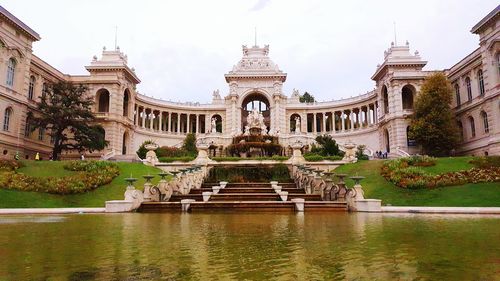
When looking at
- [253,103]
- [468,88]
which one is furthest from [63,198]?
[253,103]

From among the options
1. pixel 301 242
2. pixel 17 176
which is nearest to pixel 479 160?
pixel 301 242

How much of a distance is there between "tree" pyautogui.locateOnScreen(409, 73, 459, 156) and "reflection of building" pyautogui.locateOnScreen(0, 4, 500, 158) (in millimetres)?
3778

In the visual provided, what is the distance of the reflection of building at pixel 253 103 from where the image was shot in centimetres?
4169

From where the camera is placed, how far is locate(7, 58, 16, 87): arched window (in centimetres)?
4180

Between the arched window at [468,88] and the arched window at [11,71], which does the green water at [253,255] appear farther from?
the arched window at [468,88]

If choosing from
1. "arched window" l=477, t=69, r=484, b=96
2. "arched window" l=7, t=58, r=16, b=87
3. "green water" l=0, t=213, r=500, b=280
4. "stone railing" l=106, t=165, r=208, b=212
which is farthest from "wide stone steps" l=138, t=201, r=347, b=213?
"arched window" l=477, t=69, r=484, b=96

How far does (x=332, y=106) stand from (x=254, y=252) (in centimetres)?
6905

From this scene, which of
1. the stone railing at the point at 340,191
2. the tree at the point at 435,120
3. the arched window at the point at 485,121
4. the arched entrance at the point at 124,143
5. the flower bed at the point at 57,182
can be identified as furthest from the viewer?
the arched entrance at the point at 124,143

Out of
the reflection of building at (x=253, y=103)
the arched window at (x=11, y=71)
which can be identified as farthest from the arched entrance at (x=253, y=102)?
the arched window at (x=11, y=71)

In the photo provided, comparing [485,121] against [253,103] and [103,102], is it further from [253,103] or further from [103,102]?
[103,102]

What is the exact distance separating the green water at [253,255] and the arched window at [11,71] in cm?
4156

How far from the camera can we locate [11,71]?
139ft

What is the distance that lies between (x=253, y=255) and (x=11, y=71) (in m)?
47.6

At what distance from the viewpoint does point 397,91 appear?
54.4 m
